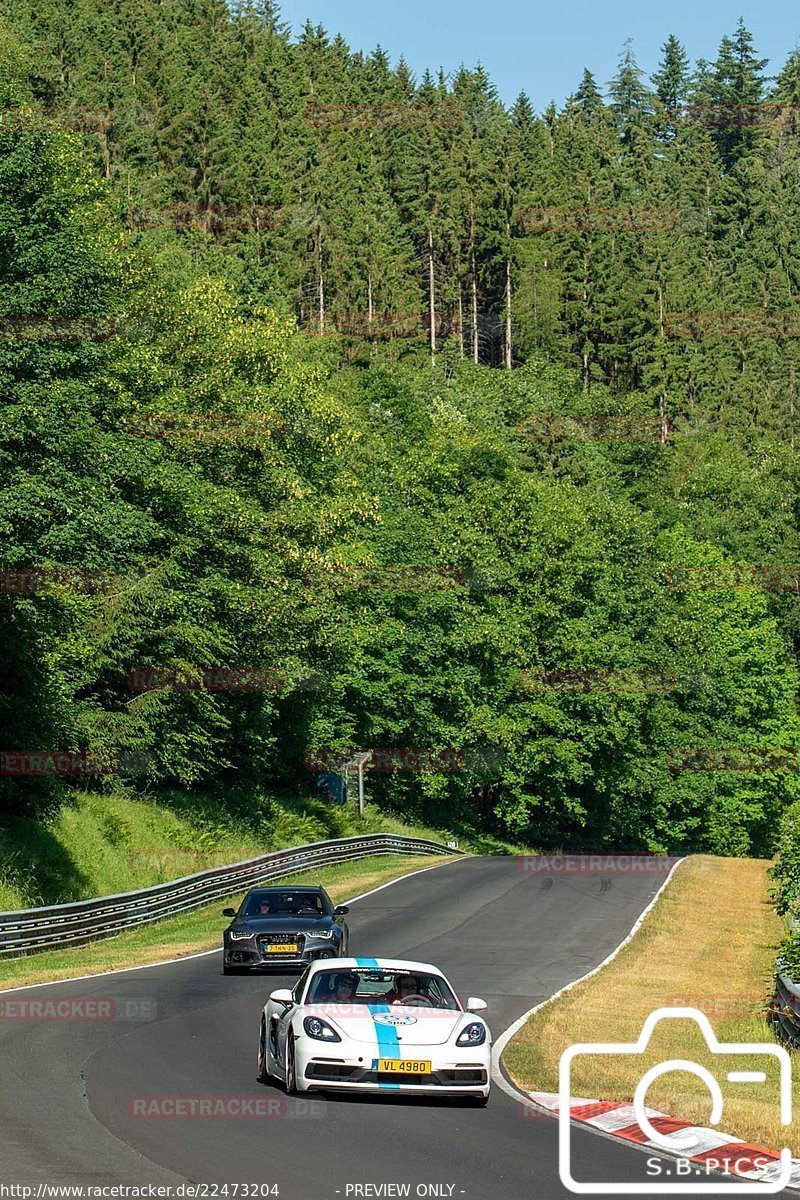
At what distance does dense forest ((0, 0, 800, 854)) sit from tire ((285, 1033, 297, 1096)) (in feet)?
62.4

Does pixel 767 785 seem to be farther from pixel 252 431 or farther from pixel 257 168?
pixel 257 168

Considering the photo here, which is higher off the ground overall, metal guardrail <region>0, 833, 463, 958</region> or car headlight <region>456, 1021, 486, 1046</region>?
car headlight <region>456, 1021, 486, 1046</region>

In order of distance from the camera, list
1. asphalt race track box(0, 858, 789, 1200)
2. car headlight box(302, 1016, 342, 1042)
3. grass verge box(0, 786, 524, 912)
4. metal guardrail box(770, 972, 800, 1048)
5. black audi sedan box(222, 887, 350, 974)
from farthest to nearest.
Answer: grass verge box(0, 786, 524, 912) < black audi sedan box(222, 887, 350, 974) < metal guardrail box(770, 972, 800, 1048) < car headlight box(302, 1016, 342, 1042) < asphalt race track box(0, 858, 789, 1200)

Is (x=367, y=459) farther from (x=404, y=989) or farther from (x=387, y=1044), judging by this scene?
(x=387, y=1044)

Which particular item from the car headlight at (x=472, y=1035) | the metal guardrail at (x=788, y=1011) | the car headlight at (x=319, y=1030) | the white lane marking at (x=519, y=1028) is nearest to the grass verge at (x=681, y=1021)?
the white lane marking at (x=519, y=1028)

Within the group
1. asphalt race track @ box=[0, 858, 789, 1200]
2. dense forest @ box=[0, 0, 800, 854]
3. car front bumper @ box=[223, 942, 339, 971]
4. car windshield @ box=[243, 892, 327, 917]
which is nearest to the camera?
asphalt race track @ box=[0, 858, 789, 1200]

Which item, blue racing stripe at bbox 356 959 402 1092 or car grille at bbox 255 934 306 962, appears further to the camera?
car grille at bbox 255 934 306 962

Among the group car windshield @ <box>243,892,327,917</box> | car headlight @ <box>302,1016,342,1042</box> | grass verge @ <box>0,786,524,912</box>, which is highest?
car headlight @ <box>302,1016,342,1042</box>

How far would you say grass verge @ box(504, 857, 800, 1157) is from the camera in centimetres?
1377

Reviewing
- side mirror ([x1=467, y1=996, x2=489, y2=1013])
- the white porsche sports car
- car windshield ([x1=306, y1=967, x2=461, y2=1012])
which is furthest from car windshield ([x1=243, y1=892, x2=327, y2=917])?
side mirror ([x1=467, y1=996, x2=489, y2=1013])

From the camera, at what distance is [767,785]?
81688 millimetres

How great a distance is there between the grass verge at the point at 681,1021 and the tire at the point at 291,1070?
2.54 meters

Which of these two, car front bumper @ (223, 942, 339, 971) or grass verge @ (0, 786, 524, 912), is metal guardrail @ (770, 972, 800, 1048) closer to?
car front bumper @ (223, 942, 339, 971)

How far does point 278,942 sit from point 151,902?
12.1 meters
